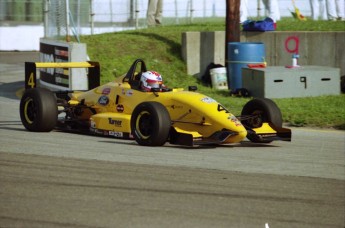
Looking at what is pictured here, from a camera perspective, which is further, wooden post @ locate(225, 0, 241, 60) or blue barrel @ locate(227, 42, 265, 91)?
wooden post @ locate(225, 0, 241, 60)

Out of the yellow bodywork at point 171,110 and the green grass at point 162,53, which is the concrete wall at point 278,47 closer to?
the green grass at point 162,53

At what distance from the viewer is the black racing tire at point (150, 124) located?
43.3ft

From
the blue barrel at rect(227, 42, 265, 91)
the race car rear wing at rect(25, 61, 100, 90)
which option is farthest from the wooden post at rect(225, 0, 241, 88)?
the race car rear wing at rect(25, 61, 100, 90)

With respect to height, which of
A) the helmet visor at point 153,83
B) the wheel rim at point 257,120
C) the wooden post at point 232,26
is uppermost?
the wooden post at point 232,26

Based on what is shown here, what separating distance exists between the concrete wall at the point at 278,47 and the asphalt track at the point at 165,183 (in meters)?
9.00

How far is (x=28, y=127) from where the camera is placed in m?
15.2

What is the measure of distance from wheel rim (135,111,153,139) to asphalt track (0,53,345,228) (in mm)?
261

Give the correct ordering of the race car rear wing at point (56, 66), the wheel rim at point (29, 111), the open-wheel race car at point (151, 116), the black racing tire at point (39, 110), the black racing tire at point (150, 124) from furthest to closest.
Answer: the race car rear wing at point (56, 66) < the wheel rim at point (29, 111) < the black racing tire at point (39, 110) < the open-wheel race car at point (151, 116) < the black racing tire at point (150, 124)

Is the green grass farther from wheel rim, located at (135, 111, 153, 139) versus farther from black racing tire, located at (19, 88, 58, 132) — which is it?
wheel rim, located at (135, 111, 153, 139)

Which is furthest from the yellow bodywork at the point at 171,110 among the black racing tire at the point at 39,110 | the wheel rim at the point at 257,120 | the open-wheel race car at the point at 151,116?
the wheel rim at the point at 257,120

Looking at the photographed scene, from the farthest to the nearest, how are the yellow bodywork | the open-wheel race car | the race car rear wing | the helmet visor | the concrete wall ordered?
the concrete wall
the race car rear wing
the helmet visor
the yellow bodywork
the open-wheel race car

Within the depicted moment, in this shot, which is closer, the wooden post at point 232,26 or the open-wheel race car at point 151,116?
the open-wheel race car at point 151,116

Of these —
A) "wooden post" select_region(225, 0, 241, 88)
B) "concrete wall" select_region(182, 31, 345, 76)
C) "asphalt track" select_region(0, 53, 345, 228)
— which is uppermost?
"wooden post" select_region(225, 0, 241, 88)

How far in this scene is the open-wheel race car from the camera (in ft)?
43.7
